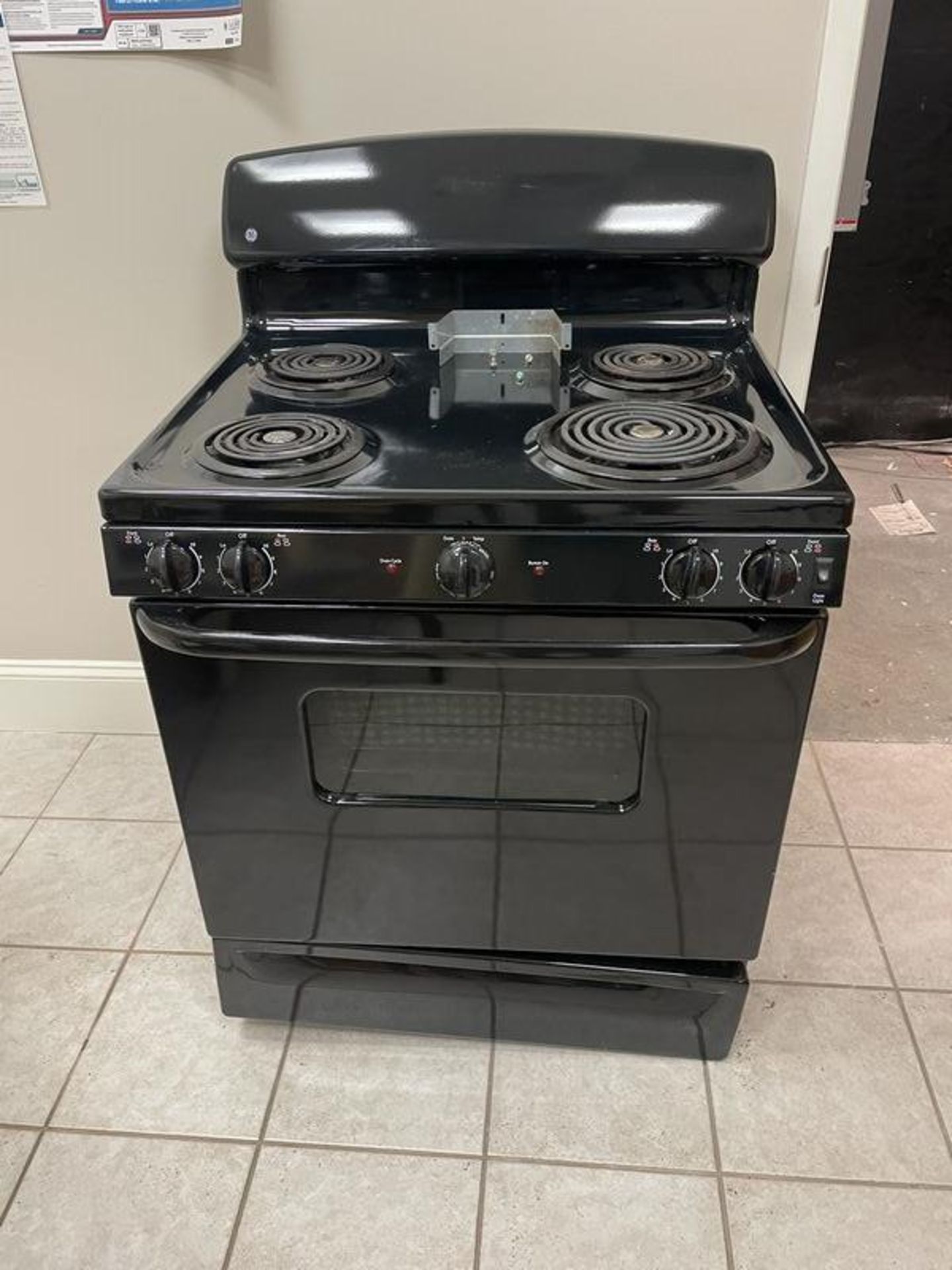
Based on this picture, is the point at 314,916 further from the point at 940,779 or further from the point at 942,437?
the point at 942,437

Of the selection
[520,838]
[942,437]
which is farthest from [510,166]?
[942,437]

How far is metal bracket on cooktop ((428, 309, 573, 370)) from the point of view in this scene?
128 cm

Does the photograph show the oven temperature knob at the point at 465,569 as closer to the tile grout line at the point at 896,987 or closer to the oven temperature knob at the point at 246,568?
the oven temperature knob at the point at 246,568

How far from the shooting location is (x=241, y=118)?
1.46 meters

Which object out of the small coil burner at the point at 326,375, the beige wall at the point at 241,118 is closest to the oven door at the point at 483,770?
the small coil burner at the point at 326,375

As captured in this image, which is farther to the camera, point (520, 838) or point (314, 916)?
point (314, 916)

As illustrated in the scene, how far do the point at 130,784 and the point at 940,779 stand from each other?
153 centimetres

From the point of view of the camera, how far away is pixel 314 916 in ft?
4.21

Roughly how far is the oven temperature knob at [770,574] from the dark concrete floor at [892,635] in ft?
3.79

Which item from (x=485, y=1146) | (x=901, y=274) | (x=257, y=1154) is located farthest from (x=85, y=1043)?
(x=901, y=274)

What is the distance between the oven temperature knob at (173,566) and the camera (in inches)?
39.2

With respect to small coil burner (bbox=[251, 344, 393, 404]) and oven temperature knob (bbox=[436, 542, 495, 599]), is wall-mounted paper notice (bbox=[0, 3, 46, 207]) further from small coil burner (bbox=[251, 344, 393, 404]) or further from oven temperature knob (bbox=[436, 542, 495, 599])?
oven temperature knob (bbox=[436, 542, 495, 599])

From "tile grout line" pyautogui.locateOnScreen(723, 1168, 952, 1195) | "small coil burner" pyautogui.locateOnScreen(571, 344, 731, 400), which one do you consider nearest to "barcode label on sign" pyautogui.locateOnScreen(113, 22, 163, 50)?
"small coil burner" pyautogui.locateOnScreen(571, 344, 731, 400)

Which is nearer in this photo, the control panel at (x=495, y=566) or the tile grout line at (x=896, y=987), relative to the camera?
the control panel at (x=495, y=566)
